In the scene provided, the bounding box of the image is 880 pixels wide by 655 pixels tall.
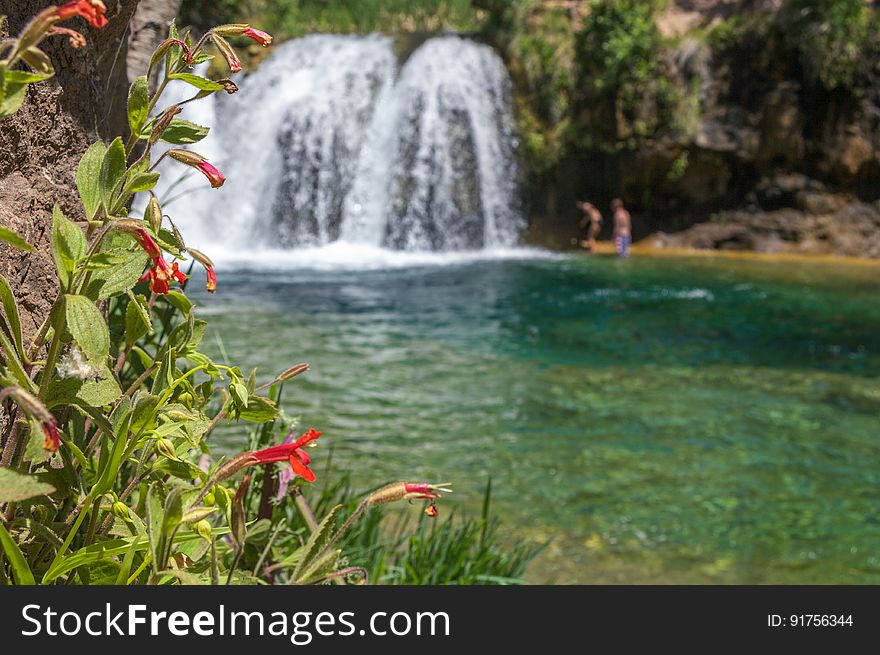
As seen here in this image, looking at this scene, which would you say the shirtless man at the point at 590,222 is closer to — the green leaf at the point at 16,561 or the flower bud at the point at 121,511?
the flower bud at the point at 121,511

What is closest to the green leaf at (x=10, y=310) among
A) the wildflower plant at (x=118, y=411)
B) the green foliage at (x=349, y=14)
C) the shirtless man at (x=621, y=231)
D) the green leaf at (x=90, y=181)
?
the wildflower plant at (x=118, y=411)

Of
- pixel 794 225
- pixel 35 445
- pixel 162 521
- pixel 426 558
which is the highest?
pixel 35 445

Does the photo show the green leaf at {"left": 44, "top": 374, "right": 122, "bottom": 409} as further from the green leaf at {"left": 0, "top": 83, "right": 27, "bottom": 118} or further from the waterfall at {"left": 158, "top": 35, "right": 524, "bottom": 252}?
the waterfall at {"left": 158, "top": 35, "right": 524, "bottom": 252}

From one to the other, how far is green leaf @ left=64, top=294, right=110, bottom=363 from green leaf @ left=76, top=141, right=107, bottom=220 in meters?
0.16

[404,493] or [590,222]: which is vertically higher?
[404,493]

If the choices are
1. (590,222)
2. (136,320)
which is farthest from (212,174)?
(590,222)

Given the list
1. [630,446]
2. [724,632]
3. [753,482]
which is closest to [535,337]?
[630,446]

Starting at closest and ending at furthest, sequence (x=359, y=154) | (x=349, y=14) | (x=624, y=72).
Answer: (x=359, y=154)
(x=624, y=72)
(x=349, y=14)

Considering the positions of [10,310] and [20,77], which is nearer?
→ [20,77]

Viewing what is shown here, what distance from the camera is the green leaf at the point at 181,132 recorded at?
135cm

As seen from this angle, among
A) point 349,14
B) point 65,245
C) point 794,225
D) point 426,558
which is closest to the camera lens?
point 65,245

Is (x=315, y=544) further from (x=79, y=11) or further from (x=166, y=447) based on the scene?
(x=79, y=11)

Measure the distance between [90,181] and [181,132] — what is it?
14cm

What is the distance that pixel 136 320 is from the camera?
145 cm
